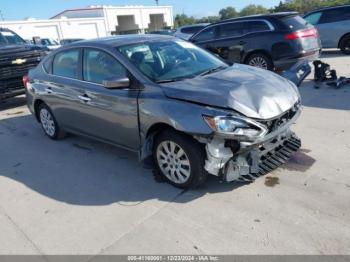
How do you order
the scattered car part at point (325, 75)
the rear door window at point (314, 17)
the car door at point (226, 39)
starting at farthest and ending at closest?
the rear door window at point (314, 17)
the car door at point (226, 39)
the scattered car part at point (325, 75)

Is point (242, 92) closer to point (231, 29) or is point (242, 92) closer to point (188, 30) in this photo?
point (231, 29)

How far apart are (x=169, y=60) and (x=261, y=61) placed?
5.42m

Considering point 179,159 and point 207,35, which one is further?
point 207,35

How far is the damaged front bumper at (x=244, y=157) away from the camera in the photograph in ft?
11.6

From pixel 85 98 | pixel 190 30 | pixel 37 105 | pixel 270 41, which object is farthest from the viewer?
pixel 190 30

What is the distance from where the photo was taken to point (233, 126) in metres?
3.46

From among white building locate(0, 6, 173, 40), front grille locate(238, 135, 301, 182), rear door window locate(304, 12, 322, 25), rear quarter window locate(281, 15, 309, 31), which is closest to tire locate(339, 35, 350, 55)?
rear door window locate(304, 12, 322, 25)

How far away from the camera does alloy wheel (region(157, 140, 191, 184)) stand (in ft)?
12.6

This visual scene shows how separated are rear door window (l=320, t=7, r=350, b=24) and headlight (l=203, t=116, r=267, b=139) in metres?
11.0

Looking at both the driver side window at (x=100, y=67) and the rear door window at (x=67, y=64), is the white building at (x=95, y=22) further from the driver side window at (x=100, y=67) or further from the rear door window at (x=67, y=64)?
the driver side window at (x=100, y=67)

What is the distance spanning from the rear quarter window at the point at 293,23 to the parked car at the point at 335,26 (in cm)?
406

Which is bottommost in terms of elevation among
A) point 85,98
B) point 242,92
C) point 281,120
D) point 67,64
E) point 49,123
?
point 49,123

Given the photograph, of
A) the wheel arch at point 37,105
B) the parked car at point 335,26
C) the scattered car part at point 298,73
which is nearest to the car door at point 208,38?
the scattered car part at point 298,73

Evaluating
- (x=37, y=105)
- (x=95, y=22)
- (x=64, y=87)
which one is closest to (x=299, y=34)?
(x=64, y=87)
